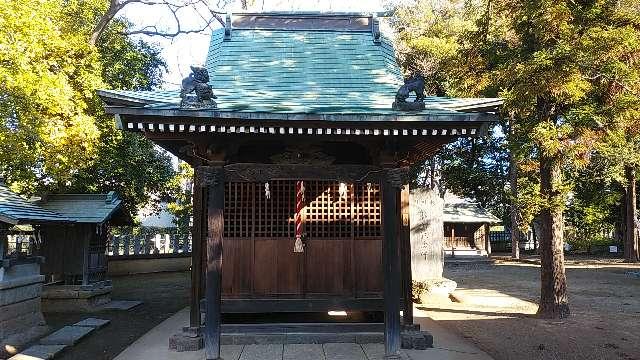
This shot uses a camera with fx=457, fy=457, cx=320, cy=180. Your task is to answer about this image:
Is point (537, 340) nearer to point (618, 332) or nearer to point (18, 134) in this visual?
point (618, 332)

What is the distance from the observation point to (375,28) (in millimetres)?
11570

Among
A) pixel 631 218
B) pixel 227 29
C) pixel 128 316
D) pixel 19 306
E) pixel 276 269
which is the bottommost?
pixel 128 316

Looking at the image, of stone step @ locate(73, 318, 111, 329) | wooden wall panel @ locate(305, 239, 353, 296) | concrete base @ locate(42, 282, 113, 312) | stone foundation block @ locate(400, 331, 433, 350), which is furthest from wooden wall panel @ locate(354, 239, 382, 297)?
concrete base @ locate(42, 282, 113, 312)

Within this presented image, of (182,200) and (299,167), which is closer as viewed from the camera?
(299,167)

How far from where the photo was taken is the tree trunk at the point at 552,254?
10984 mm

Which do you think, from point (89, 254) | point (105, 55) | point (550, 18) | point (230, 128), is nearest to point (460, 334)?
point (230, 128)

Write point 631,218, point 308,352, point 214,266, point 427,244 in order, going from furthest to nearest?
1. point 631,218
2. point 427,244
3. point 308,352
4. point 214,266

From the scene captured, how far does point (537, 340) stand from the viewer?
927cm

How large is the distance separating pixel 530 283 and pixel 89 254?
54.5 feet

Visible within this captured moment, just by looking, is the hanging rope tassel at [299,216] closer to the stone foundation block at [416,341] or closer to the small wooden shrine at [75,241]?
the stone foundation block at [416,341]

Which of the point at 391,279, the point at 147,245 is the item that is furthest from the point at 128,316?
the point at 147,245

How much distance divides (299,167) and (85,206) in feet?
30.1

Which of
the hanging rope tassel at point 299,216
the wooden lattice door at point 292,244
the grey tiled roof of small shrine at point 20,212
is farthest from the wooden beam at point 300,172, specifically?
the grey tiled roof of small shrine at point 20,212

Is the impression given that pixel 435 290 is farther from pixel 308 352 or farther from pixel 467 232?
pixel 467 232
